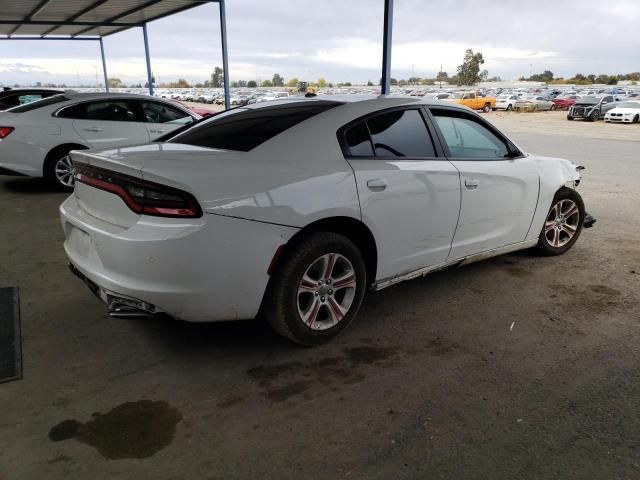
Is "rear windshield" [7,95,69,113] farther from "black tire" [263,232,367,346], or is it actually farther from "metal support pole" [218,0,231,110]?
"black tire" [263,232,367,346]

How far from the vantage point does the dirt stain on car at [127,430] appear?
229 cm

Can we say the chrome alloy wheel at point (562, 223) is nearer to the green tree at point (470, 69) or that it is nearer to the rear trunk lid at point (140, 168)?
the rear trunk lid at point (140, 168)

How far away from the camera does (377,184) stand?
318 cm

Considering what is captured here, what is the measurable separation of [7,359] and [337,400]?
6.52ft

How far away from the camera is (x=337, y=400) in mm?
2678

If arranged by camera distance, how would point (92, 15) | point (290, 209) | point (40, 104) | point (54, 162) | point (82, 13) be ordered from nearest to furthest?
1. point (290, 209)
2. point (54, 162)
3. point (40, 104)
4. point (82, 13)
5. point (92, 15)

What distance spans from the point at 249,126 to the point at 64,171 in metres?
5.53

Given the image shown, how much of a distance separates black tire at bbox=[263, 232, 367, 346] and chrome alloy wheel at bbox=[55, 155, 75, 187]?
6007 mm

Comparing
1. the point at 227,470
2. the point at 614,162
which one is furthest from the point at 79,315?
the point at 614,162

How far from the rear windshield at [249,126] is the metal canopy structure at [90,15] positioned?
907 centimetres

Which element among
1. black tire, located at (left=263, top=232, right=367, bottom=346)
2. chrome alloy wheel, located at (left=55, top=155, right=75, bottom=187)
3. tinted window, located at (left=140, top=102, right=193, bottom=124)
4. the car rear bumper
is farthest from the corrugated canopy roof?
the car rear bumper

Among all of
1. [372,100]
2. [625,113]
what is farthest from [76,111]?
[625,113]

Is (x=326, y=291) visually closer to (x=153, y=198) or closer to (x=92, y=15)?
(x=153, y=198)

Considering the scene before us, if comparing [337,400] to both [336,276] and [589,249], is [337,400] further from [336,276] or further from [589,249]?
[589,249]
